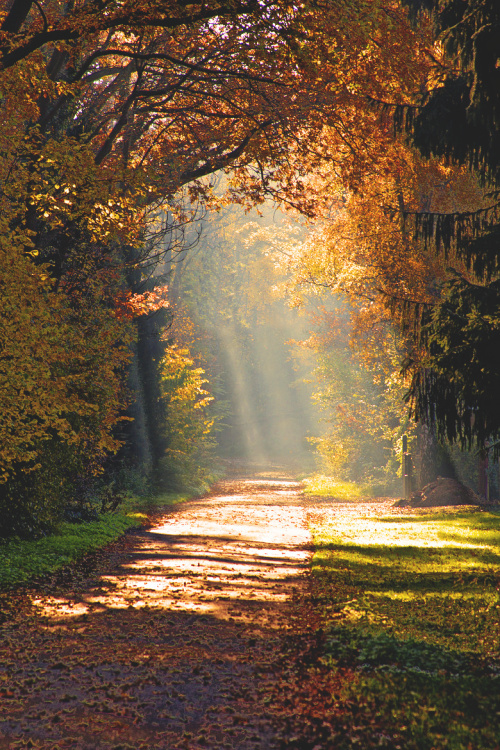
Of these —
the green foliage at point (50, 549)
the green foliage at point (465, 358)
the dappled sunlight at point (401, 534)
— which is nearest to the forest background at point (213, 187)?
the green foliage at point (465, 358)

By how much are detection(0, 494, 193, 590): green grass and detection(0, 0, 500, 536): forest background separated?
1.61 feet

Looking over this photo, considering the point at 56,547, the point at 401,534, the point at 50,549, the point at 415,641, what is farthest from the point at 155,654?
the point at 401,534

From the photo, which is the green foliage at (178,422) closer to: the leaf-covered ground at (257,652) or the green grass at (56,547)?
the green grass at (56,547)

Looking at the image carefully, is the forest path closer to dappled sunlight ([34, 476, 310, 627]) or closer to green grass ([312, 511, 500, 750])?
dappled sunlight ([34, 476, 310, 627])

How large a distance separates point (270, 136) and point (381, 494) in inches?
812

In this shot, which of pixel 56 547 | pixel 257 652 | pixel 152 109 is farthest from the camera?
pixel 152 109

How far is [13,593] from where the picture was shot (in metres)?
8.37

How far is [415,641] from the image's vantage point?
5918 millimetres

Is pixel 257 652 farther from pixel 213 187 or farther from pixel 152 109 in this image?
pixel 213 187

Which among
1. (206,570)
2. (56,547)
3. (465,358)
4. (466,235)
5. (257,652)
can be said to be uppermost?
(466,235)

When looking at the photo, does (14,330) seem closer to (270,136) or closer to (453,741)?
(453,741)

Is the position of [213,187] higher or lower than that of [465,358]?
higher

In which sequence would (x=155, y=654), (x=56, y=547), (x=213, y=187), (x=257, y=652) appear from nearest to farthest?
(x=155, y=654) → (x=257, y=652) → (x=56, y=547) → (x=213, y=187)

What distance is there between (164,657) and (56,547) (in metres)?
5.70
